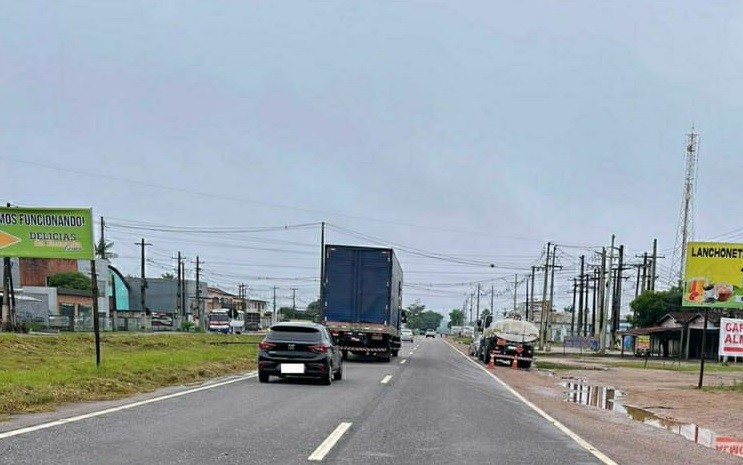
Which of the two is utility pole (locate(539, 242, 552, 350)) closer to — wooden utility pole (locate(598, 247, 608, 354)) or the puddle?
wooden utility pole (locate(598, 247, 608, 354))

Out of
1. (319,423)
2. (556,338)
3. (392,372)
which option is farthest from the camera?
(556,338)

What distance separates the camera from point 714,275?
85.7ft

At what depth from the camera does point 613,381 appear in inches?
1168

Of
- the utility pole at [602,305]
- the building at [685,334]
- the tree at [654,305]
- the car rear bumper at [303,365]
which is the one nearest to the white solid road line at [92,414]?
the car rear bumper at [303,365]

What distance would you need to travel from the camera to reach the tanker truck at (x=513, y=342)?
37594 mm

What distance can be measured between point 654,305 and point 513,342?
131ft

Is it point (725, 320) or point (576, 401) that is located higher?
point (725, 320)

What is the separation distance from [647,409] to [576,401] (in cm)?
183

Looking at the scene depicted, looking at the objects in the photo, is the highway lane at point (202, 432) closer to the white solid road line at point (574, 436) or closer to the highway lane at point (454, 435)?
the highway lane at point (454, 435)

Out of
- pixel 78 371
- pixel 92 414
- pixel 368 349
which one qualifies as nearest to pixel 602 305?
pixel 368 349

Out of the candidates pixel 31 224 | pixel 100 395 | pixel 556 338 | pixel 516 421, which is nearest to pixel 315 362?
pixel 100 395

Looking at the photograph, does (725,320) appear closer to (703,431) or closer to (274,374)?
(703,431)

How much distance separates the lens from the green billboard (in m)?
18.8

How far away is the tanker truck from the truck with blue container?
911cm
